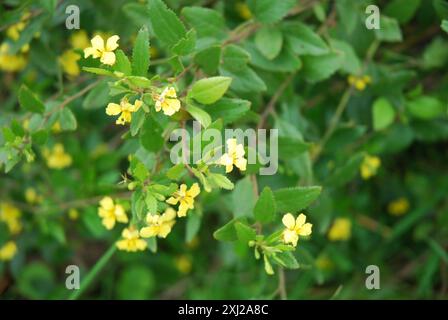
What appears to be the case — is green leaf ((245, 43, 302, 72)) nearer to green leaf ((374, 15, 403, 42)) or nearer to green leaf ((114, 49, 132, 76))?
green leaf ((374, 15, 403, 42))

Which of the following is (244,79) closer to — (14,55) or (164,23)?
(164,23)

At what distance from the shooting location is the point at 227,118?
1421mm

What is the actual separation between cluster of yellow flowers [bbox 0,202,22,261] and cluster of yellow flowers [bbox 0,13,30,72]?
0.43m

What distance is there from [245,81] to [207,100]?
25cm

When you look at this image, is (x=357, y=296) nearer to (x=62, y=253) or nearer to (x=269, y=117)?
(x=269, y=117)

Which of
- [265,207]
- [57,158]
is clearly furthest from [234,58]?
[57,158]

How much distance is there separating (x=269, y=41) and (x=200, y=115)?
0.44m

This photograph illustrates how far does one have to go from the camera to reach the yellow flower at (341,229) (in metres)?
2.17

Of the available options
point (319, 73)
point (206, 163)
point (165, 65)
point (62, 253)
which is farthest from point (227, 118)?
point (62, 253)

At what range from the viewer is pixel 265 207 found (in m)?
1.37

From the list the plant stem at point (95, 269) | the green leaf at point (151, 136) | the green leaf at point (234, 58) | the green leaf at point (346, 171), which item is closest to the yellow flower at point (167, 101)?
the green leaf at point (151, 136)

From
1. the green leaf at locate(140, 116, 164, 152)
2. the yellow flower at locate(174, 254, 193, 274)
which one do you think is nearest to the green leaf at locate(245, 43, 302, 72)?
the green leaf at locate(140, 116, 164, 152)

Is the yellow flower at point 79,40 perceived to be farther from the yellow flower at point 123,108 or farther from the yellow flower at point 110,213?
the yellow flower at point 123,108

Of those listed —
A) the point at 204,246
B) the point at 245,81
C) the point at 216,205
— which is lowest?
the point at 204,246
